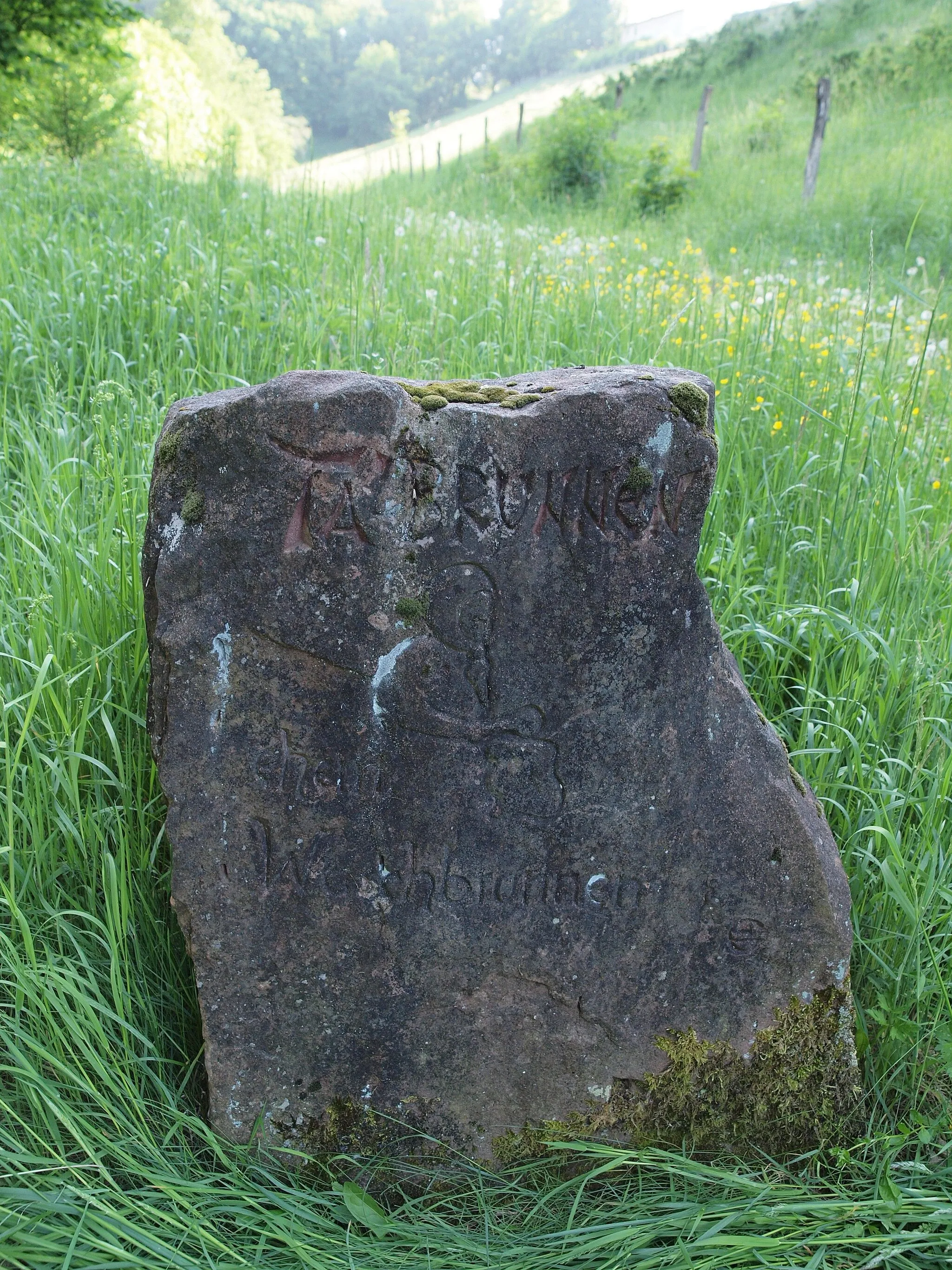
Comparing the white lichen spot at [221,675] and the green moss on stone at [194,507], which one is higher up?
the green moss on stone at [194,507]

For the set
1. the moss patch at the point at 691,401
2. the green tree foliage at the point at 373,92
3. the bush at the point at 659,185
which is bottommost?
the moss patch at the point at 691,401

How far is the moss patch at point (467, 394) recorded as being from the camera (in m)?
1.66

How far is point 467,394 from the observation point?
5.66 feet

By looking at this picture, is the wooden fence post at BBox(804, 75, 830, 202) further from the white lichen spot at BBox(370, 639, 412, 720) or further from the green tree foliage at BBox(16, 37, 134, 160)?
the white lichen spot at BBox(370, 639, 412, 720)

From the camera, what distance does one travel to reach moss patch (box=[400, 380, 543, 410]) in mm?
1664

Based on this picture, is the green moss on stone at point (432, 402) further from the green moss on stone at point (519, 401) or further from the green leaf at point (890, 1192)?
the green leaf at point (890, 1192)

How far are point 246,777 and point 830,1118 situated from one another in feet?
4.71

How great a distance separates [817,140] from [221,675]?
1020cm

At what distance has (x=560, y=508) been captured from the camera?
1.67 metres

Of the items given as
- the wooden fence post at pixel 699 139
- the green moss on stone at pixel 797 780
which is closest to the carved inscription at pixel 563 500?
the green moss on stone at pixel 797 780

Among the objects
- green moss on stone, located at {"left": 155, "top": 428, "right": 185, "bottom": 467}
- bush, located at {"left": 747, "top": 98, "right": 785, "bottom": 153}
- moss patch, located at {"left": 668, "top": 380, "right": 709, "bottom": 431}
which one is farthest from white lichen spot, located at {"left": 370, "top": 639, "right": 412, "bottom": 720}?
bush, located at {"left": 747, "top": 98, "right": 785, "bottom": 153}

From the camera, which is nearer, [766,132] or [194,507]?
[194,507]

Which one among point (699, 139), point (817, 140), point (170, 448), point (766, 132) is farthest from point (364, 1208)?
point (766, 132)

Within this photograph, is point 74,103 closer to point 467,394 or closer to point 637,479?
point 467,394
